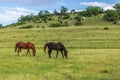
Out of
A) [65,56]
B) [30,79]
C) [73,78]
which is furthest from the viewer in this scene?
[65,56]

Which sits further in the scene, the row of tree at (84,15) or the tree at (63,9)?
the tree at (63,9)

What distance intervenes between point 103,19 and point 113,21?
18.7 ft

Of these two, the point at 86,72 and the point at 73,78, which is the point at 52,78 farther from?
the point at 86,72

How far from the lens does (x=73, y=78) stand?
17.0 m

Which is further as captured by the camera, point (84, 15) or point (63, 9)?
point (63, 9)

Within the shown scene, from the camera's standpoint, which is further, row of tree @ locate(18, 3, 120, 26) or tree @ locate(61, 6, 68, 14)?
→ tree @ locate(61, 6, 68, 14)

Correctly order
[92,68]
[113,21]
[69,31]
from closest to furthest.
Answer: [92,68], [69,31], [113,21]

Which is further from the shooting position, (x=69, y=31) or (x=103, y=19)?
(x=103, y=19)

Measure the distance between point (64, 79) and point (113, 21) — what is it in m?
111

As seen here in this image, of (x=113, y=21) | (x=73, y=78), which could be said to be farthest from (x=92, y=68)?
(x=113, y=21)

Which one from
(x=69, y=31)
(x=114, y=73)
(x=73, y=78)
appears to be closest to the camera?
(x=73, y=78)

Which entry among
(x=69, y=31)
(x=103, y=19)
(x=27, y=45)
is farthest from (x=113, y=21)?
(x=27, y=45)

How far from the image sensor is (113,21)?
12569 centimetres

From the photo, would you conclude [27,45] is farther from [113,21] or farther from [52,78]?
[113,21]
